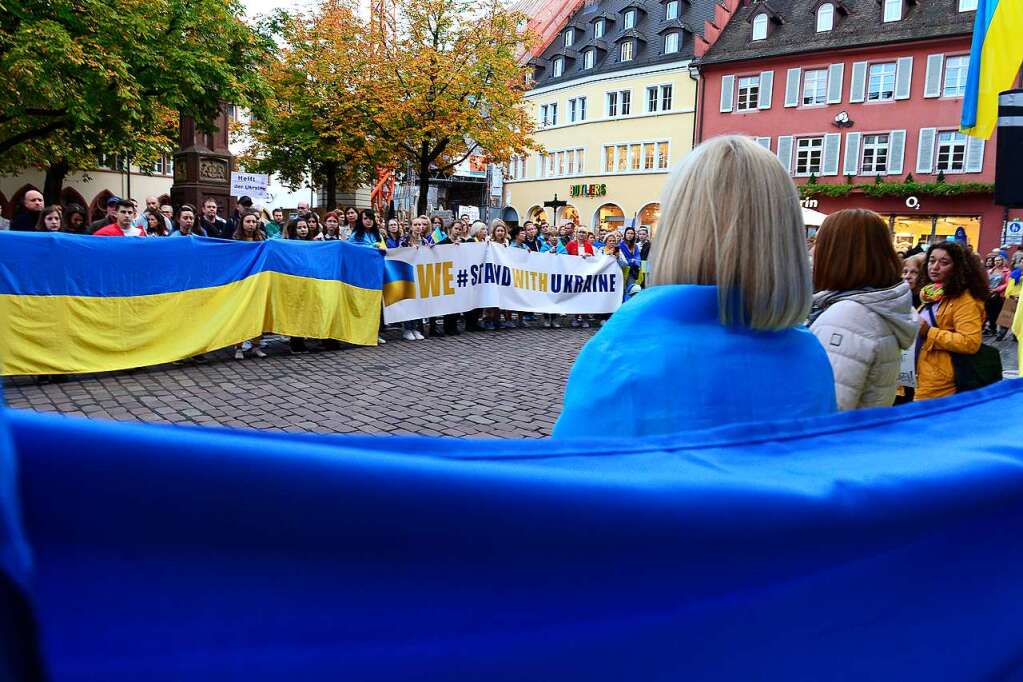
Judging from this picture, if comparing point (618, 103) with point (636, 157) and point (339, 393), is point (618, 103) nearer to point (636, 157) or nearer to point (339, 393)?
point (636, 157)

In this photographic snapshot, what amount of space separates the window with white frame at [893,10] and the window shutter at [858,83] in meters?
2.81

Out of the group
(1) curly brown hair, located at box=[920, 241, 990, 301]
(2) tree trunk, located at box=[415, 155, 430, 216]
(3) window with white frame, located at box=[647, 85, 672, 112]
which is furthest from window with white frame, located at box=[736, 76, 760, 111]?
(1) curly brown hair, located at box=[920, 241, 990, 301]

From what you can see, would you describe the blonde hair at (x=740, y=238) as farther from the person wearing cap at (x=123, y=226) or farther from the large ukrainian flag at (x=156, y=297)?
the person wearing cap at (x=123, y=226)

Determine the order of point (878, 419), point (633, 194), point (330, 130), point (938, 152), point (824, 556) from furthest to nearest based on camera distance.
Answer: point (633, 194) < point (938, 152) < point (330, 130) < point (878, 419) < point (824, 556)

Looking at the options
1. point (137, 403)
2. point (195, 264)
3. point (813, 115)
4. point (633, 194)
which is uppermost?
point (813, 115)

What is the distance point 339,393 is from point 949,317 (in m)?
5.65

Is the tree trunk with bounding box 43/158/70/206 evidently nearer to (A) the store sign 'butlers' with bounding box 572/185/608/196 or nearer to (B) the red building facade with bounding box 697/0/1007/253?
(B) the red building facade with bounding box 697/0/1007/253

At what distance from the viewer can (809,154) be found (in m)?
46.2

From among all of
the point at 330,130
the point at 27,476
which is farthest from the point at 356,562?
the point at 330,130

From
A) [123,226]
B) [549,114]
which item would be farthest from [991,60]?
[549,114]

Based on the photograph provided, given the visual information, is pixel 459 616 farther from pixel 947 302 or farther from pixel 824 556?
pixel 947 302

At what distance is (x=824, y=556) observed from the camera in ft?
3.44

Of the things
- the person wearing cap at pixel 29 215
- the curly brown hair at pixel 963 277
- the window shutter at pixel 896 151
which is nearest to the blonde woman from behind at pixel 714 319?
the curly brown hair at pixel 963 277

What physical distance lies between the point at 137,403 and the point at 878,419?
24.5 feet
